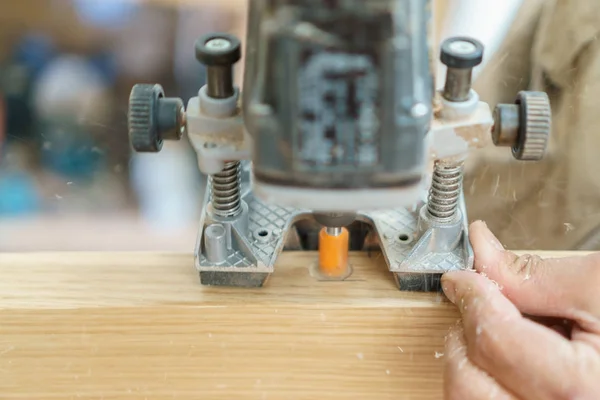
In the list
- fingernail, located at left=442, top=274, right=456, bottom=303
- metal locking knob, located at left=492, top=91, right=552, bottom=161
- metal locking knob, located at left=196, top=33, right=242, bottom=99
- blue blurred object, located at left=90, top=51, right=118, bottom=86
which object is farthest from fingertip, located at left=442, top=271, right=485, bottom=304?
blue blurred object, located at left=90, top=51, right=118, bottom=86

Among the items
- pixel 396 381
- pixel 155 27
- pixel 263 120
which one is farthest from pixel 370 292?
pixel 155 27

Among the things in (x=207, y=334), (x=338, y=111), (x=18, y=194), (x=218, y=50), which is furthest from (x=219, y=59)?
(x=18, y=194)

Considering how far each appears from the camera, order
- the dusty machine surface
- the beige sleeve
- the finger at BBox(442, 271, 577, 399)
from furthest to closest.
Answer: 1. the beige sleeve
2. the finger at BBox(442, 271, 577, 399)
3. the dusty machine surface

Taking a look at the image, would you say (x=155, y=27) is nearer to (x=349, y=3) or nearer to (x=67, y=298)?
(x=67, y=298)

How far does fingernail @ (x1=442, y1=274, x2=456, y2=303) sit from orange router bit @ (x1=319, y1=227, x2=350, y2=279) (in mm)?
80

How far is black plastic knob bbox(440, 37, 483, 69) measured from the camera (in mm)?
413

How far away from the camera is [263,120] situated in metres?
0.35

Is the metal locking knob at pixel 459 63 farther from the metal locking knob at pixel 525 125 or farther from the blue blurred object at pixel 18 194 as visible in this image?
the blue blurred object at pixel 18 194

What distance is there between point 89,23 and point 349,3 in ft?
1.41

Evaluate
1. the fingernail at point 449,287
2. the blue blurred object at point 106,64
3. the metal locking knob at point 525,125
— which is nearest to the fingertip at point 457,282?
the fingernail at point 449,287

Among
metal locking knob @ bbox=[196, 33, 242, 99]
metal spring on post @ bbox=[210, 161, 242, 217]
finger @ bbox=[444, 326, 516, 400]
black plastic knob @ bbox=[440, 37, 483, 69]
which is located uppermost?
black plastic knob @ bbox=[440, 37, 483, 69]

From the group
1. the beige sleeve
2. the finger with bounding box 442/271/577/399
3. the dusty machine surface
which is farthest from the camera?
the beige sleeve

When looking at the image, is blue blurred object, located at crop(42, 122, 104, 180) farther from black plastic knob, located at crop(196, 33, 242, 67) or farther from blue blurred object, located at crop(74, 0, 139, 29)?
black plastic knob, located at crop(196, 33, 242, 67)

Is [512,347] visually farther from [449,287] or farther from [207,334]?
[207,334]
